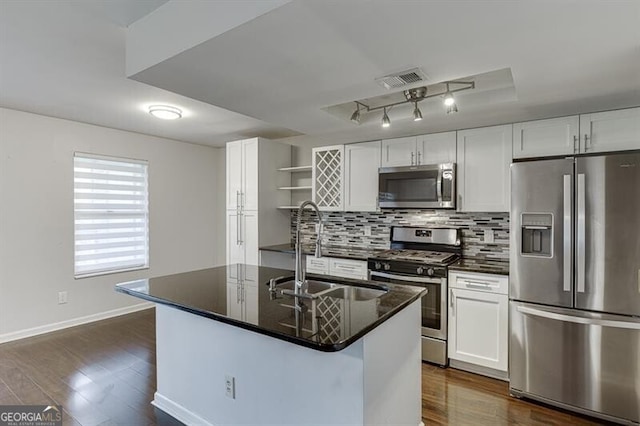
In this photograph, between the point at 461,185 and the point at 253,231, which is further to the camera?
the point at 253,231

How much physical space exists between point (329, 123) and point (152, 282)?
6.78 feet

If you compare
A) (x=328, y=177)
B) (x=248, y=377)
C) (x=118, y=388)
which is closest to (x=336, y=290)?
(x=248, y=377)

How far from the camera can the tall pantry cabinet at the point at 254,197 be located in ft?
14.0

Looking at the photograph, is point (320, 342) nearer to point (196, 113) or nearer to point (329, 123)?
point (329, 123)

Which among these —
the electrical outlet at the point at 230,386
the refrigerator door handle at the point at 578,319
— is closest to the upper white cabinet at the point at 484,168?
the refrigerator door handle at the point at 578,319

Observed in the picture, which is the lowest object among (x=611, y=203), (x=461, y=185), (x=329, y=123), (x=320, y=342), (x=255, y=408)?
(x=255, y=408)

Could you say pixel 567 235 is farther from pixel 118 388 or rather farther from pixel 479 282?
pixel 118 388

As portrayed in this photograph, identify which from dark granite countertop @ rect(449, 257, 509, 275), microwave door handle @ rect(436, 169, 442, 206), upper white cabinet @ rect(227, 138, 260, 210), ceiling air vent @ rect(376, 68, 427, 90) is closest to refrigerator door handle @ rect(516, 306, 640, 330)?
dark granite countertop @ rect(449, 257, 509, 275)

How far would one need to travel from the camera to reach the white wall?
11.6 ft

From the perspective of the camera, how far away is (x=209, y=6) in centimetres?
161

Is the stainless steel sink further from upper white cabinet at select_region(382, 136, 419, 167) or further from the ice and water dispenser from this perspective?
upper white cabinet at select_region(382, 136, 419, 167)

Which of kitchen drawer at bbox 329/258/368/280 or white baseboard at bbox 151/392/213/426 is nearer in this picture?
white baseboard at bbox 151/392/213/426

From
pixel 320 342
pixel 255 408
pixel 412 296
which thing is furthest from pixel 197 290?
pixel 412 296

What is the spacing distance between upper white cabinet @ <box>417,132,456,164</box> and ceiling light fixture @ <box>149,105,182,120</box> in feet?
8.27
